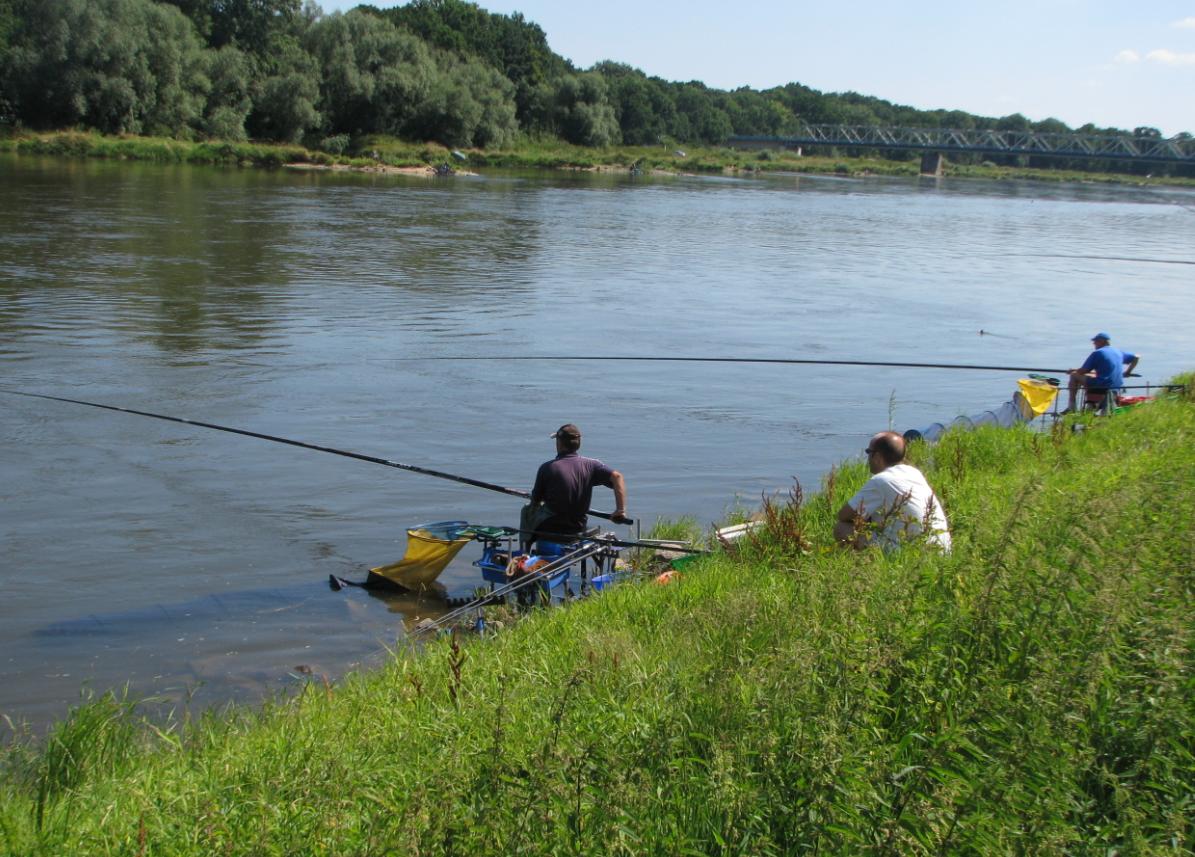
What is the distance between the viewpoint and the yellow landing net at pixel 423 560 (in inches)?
356

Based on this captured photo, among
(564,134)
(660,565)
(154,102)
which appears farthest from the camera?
(564,134)

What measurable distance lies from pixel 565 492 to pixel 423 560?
1.21 meters

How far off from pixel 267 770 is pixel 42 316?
59.3 feet

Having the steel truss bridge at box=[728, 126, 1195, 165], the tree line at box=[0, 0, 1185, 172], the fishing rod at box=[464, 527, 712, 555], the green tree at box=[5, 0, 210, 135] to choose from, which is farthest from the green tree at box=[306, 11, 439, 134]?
the fishing rod at box=[464, 527, 712, 555]

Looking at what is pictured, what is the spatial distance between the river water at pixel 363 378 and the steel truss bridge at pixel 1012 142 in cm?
9302

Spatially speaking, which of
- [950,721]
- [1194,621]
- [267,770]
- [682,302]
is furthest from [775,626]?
[682,302]

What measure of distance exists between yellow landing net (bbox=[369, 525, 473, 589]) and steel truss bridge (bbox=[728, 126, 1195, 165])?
122552 mm

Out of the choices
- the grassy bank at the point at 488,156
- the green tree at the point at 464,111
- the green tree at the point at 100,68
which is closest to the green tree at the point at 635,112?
the grassy bank at the point at 488,156

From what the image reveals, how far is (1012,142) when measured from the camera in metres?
168

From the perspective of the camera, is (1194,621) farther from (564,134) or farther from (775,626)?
(564,134)

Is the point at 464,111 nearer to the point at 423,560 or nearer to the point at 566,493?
the point at 566,493

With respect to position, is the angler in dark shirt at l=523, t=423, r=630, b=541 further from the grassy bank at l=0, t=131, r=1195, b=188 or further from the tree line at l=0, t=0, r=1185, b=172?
the tree line at l=0, t=0, r=1185, b=172

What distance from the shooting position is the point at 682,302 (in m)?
26.3

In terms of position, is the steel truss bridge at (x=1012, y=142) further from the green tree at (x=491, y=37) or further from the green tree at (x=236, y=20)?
the green tree at (x=236, y=20)
